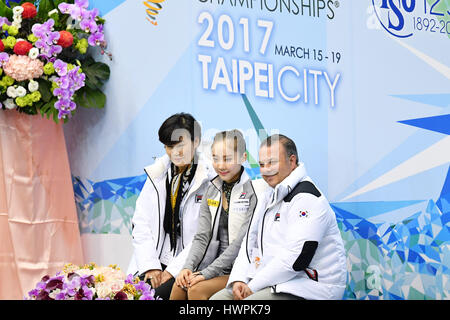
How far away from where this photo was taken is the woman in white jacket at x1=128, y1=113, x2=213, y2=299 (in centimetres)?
387

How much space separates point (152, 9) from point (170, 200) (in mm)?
1223

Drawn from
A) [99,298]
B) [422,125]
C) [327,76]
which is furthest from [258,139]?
[99,298]

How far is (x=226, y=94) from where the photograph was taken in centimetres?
402

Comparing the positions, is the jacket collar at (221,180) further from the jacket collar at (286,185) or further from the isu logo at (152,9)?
the isu logo at (152,9)

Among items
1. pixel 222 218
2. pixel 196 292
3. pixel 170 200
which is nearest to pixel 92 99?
pixel 170 200

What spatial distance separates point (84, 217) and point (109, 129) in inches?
24.6

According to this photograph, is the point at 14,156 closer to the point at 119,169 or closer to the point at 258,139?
the point at 119,169

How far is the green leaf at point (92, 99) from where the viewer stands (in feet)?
14.1

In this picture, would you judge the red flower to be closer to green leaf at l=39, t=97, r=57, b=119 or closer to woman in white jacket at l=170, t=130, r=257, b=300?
green leaf at l=39, t=97, r=57, b=119

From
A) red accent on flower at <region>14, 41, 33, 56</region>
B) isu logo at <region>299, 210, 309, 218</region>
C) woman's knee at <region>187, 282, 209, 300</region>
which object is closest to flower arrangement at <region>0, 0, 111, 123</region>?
red accent on flower at <region>14, 41, 33, 56</region>

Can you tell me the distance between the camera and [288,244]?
3252 millimetres

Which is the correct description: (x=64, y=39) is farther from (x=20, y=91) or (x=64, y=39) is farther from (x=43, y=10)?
(x=20, y=91)

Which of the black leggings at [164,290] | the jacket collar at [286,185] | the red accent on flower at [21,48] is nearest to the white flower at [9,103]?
the red accent on flower at [21,48]

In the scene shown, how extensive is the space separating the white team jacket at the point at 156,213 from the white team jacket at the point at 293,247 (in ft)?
1.55
